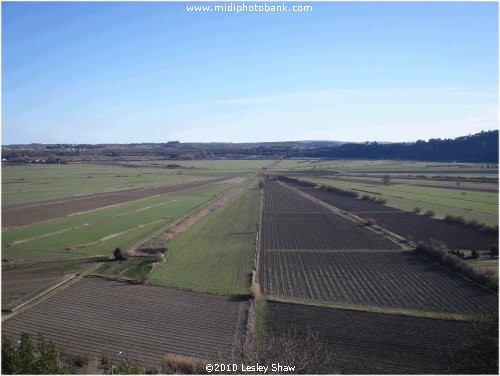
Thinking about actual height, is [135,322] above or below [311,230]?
below

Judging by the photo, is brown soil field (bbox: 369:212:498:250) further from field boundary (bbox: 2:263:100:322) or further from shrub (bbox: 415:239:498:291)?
field boundary (bbox: 2:263:100:322)

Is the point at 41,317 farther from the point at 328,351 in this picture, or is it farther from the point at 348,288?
the point at 348,288

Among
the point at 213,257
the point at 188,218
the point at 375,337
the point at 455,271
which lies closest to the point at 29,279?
the point at 213,257

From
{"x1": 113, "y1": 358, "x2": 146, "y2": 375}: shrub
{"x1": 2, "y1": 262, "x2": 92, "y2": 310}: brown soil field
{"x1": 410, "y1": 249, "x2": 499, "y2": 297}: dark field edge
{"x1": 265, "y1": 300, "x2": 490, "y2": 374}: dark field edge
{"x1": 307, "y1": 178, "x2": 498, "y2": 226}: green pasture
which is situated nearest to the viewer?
{"x1": 113, "y1": 358, "x2": 146, "y2": 375}: shrub

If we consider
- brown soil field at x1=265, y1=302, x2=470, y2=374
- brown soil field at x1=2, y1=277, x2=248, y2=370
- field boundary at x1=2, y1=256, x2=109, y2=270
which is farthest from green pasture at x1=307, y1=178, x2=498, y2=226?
field boundary at x1=2, y1=256, x2=109, y2=270

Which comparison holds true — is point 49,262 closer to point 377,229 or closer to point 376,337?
point 376,337
